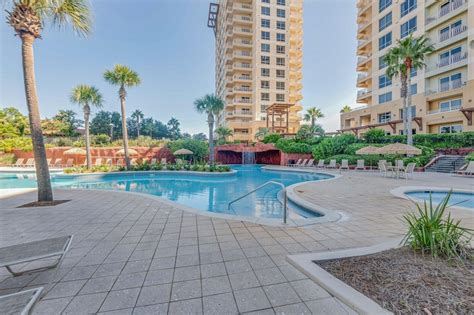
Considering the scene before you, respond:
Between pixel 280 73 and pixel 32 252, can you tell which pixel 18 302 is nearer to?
pixel 32 252

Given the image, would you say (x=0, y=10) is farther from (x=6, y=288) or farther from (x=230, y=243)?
(x=230, y=243)

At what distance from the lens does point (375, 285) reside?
7.19ft

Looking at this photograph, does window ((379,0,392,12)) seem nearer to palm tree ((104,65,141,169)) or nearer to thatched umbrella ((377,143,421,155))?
thatched umbrella ((377,143,421,155))

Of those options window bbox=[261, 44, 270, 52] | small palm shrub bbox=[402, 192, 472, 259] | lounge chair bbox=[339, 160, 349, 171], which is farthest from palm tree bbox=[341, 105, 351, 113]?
small palm shrub bbox=[402, 192, 472, 259]

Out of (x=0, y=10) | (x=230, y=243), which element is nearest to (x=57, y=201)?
(x=0, y=10)

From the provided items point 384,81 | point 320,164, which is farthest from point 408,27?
point 320,164

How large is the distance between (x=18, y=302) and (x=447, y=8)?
108ft

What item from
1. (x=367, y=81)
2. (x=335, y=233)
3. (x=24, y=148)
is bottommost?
(x=335, y=233)

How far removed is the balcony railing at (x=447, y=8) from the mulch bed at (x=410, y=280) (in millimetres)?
28851

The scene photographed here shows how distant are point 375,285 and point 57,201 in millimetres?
8702

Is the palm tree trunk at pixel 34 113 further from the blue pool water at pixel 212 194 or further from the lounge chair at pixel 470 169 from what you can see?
the lounge chair at pixel 470 169

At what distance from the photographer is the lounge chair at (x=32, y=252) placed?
216cm

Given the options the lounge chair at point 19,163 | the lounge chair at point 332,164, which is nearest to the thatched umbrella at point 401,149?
the lounge chair at point 332,164

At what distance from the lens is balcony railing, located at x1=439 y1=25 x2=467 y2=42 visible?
18.7 m
